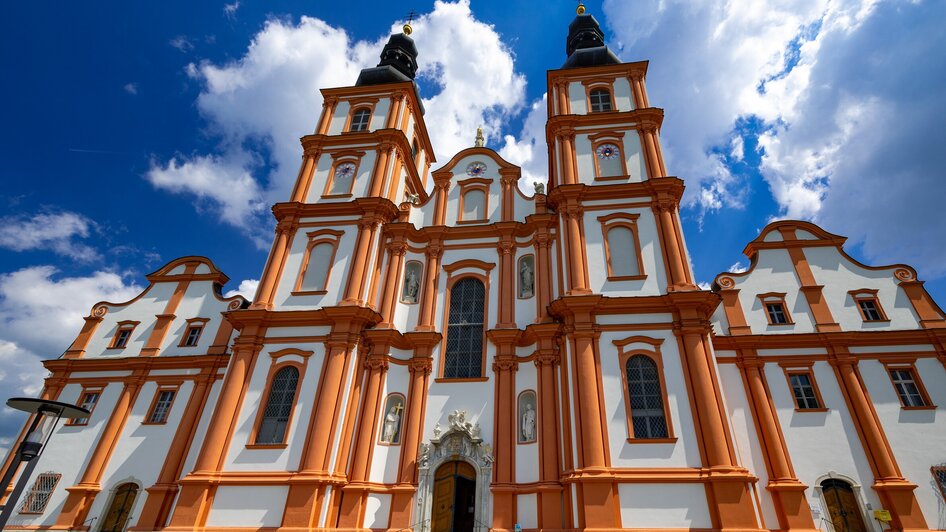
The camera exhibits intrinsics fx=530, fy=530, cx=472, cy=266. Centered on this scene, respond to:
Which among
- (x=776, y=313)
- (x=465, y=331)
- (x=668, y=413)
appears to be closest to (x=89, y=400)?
(x=465, y=331)

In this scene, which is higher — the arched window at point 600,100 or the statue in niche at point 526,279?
the arched window at point 600,100

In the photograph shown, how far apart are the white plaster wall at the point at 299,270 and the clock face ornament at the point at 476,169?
5677 millimetres

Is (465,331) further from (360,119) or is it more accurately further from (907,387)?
(907,387)

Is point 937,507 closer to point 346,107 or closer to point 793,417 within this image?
point 793,417

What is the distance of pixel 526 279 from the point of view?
19688mm

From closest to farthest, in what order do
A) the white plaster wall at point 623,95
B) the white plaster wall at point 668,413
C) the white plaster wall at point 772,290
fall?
the white plaster wall at point 668,413
the white plaster wall at point 772,290
the white plaster wall at point 623,95

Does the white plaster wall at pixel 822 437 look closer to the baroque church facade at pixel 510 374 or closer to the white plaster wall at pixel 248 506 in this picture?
the baroque church facade at pixel 510 374

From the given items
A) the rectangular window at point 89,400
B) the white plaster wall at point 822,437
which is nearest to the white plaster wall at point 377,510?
the white plaster wall at point 822,437

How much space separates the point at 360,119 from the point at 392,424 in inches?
594

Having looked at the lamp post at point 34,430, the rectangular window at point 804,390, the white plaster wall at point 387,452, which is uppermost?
the rectangular window at point 804,390

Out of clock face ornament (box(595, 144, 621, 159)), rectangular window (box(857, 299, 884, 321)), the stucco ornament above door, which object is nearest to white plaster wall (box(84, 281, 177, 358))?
the stucco ornament above door

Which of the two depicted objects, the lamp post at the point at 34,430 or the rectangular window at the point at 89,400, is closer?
the lamp post at the point at 34,430

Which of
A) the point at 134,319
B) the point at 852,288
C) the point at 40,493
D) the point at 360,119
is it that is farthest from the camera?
the point at 360,119

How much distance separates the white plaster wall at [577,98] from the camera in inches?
925
